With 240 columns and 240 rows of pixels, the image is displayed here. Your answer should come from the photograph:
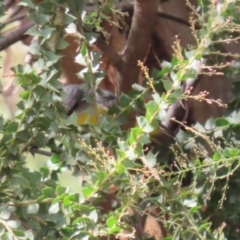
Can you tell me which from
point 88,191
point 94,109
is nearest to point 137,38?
point 94,109

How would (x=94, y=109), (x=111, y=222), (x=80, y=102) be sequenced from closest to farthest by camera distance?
(x=111, y=222) < (x=94, y=109) < (x=80, y=102)

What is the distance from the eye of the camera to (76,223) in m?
0.49

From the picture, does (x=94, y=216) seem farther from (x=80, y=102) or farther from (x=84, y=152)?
(x=80, y=102)

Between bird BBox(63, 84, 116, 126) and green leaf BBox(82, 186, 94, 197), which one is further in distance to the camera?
bird BBox(63, 84, 116, 126)

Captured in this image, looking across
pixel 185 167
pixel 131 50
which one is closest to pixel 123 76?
pixel 131 50

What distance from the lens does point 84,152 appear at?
0.54 metres

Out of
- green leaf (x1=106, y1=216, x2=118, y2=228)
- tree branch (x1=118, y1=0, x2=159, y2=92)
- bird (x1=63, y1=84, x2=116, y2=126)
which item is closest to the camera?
green leaf (x1=106, y1=216, x2=118, y2=228)

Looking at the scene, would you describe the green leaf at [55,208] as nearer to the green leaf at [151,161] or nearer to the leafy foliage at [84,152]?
the leafy foliage at [84,152]

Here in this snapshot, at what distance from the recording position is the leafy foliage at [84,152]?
1.60 ft

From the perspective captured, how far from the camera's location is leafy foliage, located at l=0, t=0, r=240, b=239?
49 cm

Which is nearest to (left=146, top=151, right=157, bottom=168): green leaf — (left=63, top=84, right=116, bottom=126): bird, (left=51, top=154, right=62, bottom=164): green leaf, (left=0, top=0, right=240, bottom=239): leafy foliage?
(left=0, top=0, right=240, bottom=239): leafy foliage

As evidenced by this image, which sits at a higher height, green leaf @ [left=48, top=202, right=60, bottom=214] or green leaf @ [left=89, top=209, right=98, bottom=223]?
green leaf @ [left=48, top=202, right=60, bottom=214]

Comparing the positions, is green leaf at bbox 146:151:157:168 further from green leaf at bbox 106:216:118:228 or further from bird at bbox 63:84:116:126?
bird at bbox 63:84:116:126

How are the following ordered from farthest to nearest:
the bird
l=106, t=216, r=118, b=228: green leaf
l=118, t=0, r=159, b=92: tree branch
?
the bird
l=118, t=0, r=159, b=92: tree branch
l=106, t=216, r=118, b=228: green leaf
